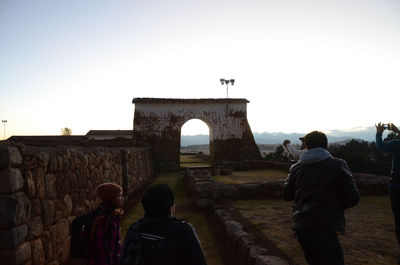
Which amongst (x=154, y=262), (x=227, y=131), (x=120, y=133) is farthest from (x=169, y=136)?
(x=120, y=133)

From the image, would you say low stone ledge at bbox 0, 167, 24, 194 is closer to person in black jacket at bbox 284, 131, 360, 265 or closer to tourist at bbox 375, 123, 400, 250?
person in black jacket at bbox 284, 131, 360, 265

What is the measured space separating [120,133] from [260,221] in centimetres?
5031

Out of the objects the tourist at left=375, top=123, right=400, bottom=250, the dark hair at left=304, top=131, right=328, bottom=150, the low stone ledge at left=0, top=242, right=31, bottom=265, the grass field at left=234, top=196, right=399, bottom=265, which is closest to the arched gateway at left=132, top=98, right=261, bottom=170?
the grass field at left=234, top=196, right=399, bottom=265

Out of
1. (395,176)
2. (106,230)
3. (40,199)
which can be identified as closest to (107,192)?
(106,230)

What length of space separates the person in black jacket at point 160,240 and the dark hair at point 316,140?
5.26 feet

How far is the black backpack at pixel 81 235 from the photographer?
9.36 ft

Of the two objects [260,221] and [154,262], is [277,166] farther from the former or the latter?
[154,262]

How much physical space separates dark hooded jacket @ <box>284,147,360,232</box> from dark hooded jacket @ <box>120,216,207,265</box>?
128cm

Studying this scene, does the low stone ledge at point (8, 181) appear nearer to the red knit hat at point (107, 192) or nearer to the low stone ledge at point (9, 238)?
the low stone ledge at point (9, 238)

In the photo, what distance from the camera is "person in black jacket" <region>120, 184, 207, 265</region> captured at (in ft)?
6.64

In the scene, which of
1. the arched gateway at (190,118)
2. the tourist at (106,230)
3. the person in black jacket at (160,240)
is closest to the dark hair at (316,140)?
the person in black jacket at (160,240)

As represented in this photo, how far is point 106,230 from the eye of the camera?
2.90m

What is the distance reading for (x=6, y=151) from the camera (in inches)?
126

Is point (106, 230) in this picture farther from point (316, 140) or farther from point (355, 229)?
point (355, 229)
